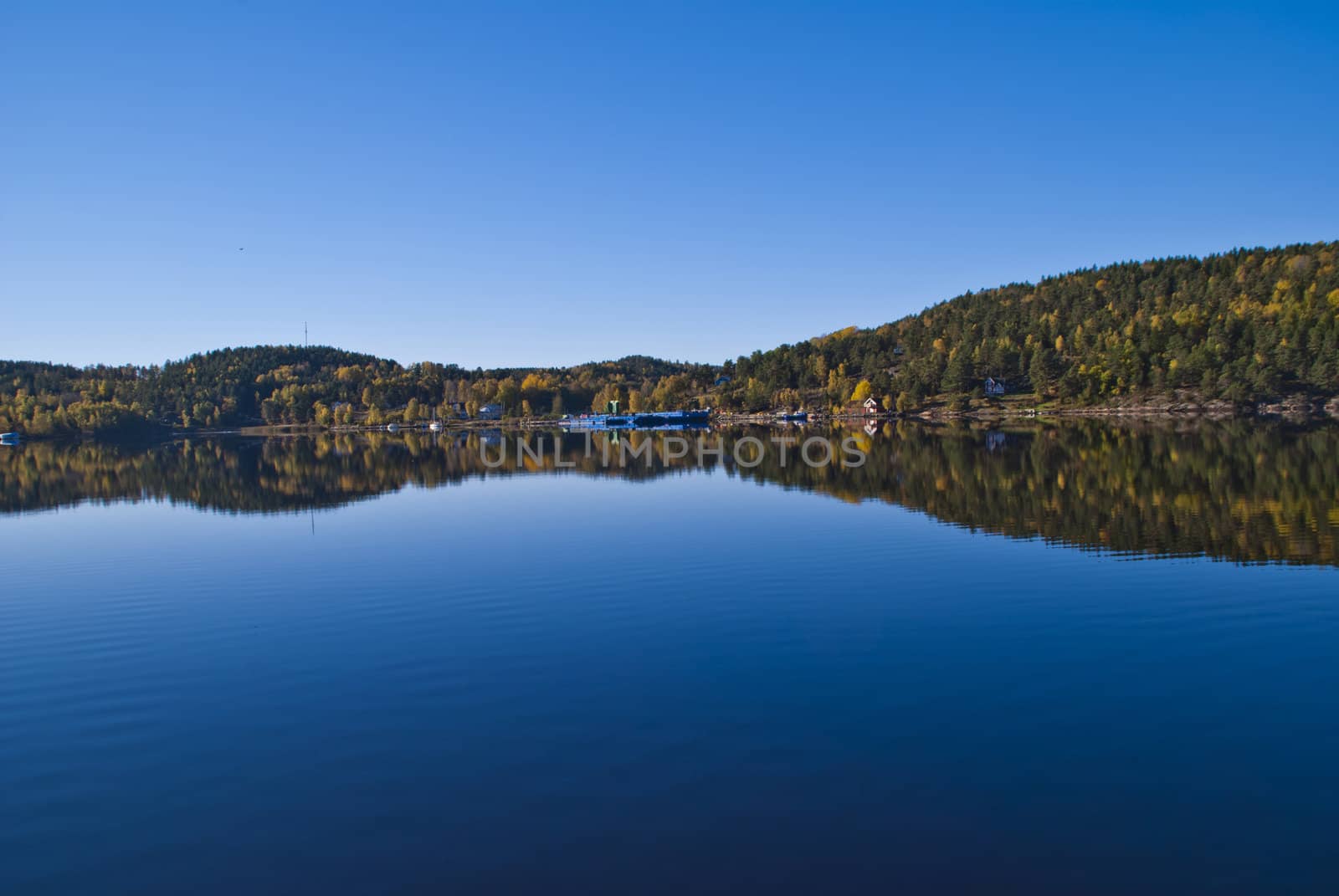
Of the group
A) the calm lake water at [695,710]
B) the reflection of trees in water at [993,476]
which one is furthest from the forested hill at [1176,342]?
the calm lake water at [695,710]

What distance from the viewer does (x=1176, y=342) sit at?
13738cm

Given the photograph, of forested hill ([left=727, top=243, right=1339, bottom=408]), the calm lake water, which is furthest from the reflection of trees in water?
forested hill ([left=727, top=243, right=1339, bottom=408])

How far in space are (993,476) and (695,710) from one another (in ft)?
122

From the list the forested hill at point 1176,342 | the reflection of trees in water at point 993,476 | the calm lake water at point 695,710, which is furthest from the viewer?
the forested hill at point 1176,342

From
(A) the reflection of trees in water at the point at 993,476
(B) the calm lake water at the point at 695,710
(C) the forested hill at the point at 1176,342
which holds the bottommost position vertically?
(B) the calm lake water at the point at 695,710

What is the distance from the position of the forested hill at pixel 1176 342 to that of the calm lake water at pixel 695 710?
367 ft

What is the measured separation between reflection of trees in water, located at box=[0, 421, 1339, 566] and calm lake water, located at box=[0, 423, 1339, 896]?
561 millimetres

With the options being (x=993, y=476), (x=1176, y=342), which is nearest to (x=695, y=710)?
(x=993, y=476)

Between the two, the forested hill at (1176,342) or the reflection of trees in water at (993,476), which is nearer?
the reflection of trees in water at (993,476)

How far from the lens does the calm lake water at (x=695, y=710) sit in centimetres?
911

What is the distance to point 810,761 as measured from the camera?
11.1m

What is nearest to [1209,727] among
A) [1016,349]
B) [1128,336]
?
[1128,336]

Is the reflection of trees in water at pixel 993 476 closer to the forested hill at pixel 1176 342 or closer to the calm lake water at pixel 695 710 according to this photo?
the calm lake water at pixel 695 710

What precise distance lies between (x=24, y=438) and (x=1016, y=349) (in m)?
229
